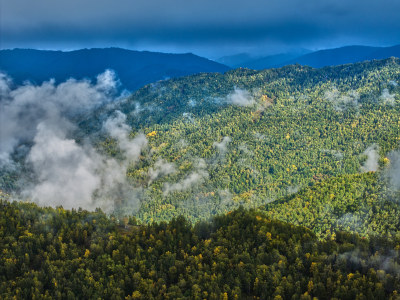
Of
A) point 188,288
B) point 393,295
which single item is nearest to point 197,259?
point 188,288

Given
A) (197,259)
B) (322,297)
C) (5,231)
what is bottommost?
(322,297)

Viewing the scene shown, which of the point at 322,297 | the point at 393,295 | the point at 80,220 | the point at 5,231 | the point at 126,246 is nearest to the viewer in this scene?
the point at 393,295

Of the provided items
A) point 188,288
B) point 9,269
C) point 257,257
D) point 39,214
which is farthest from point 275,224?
point 39,214

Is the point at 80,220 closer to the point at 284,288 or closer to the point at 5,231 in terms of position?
the point at 5,231

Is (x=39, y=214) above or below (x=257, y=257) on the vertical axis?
above

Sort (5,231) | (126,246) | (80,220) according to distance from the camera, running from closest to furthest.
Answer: (126,246) < (5,231) < (80,220)

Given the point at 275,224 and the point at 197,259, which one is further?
the point at 275,224
